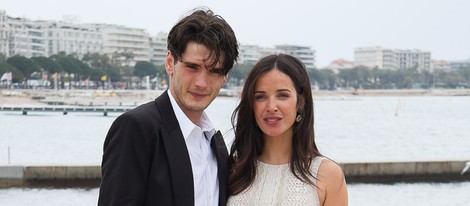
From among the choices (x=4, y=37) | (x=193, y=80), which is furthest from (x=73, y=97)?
(x=193, y=80)

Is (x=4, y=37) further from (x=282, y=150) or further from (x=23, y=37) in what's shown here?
(x=282, y=150)

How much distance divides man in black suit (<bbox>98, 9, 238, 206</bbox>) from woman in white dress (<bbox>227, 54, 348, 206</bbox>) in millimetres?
317

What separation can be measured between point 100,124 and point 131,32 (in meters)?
104

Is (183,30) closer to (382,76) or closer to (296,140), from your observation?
(296,140)

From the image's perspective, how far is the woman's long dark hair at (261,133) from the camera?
3025 millimetres

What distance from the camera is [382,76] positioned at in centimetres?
14938

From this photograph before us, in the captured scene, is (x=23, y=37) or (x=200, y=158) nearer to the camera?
(x=200, y=158)

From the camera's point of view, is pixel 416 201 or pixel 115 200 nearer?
pixel 115 200

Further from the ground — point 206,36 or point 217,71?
point 206,36

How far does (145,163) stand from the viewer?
8.01ft

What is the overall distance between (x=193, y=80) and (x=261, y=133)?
690mm

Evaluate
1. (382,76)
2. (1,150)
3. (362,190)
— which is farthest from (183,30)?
(382,76)

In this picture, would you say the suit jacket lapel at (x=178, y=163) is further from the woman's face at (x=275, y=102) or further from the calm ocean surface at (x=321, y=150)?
the calm ocean surface at (x=321, y=150)

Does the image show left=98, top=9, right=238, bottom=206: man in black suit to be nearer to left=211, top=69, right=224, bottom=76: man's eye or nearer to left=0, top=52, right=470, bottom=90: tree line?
left=211, top=69, right=224, bottom=76: man's eye
